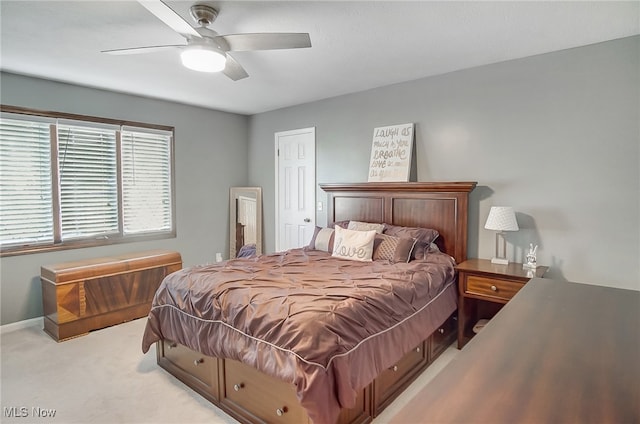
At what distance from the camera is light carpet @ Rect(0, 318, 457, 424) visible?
219 cm

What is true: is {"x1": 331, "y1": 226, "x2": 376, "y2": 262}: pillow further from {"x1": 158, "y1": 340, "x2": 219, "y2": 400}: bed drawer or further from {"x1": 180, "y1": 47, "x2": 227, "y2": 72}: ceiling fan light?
{"x1": 180, "y1": 47, "x2": 227, "y2": 72}: ceiling fan light

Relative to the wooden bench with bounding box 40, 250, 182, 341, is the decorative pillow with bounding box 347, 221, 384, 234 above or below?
above

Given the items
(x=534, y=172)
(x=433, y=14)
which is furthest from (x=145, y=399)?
(x=534, y=172)

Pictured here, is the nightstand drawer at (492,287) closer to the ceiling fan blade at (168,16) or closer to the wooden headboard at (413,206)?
the wooden headboard at (413,206)

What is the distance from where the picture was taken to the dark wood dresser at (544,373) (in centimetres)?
66

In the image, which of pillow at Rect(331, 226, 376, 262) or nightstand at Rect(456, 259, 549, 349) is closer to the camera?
nightstand at Rect(456, 259, 549, 349)

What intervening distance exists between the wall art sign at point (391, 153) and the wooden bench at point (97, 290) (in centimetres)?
258

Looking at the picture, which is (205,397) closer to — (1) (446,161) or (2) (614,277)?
(1) (446,161)

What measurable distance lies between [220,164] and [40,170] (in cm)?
213

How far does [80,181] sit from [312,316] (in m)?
3.43

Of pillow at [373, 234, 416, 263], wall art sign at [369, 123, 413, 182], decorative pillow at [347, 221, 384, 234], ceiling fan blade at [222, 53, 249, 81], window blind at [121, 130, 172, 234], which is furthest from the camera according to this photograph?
window blind at [121, 130, 172, 234]

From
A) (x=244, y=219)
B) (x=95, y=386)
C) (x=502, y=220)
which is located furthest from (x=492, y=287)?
(x=244, y=219)

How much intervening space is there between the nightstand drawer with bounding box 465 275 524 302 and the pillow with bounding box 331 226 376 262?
87 cm
